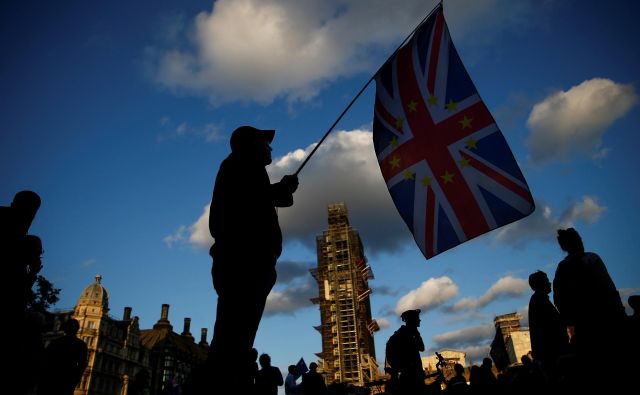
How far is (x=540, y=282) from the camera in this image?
4.66 metres

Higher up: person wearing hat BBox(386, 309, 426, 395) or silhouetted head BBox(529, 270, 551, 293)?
silhouetted head BBox(529, 270, 551, 293)

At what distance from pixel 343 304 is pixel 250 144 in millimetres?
56061

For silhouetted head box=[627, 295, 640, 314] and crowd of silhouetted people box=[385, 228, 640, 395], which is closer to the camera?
crowd of silhouetted people box=[385, 228, 640, 395]

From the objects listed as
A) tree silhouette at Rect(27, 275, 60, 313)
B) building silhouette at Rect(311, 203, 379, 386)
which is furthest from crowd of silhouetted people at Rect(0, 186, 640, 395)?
building silhouette at Rect(311, 203, 379, 386)

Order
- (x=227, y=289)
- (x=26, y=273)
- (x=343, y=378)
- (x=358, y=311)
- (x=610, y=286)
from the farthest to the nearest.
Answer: (x=358, y=311)
(x=343, y=378)
(x=610, y=286)
(x=26, y=273)
(x=227, y=289)

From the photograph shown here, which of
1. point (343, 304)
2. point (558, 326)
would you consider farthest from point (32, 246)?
point (343, 304)

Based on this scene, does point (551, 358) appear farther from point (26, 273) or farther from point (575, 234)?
point (26, 273)

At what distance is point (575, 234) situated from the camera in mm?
3686

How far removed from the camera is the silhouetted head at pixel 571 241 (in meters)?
3.64

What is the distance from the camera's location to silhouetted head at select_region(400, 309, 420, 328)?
5.38 metres

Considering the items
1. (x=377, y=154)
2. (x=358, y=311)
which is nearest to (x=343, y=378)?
(x=358, y=311)

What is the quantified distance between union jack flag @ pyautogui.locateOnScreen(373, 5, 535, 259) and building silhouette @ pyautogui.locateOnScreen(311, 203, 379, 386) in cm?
4839

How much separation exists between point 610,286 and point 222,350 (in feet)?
10.5

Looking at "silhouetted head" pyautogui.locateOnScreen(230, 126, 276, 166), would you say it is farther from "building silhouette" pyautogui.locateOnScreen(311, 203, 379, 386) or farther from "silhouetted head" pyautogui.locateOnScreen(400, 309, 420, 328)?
"building silhouette" pyautogui.locateOnScreen(311, 203, 379, 386)
